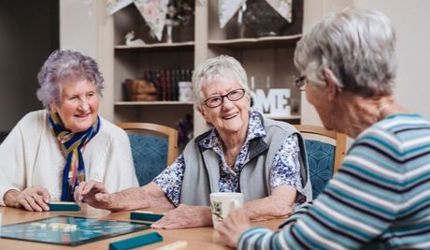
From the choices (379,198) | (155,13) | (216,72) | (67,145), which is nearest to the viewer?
(379,198)

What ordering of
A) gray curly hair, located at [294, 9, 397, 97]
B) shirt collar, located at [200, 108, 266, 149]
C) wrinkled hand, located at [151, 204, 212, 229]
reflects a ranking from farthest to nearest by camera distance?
shirt collar, located at [200, 108, 266, 149], wrinkled hand, located at [151, 204, 212, 229], gray curly hair, located at [294, 9, 397, 97]

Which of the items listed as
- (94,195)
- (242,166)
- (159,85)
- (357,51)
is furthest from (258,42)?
(357,51)

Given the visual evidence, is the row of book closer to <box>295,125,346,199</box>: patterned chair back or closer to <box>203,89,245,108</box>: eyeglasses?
<box>295,125,346,199</box>: patterned chair back

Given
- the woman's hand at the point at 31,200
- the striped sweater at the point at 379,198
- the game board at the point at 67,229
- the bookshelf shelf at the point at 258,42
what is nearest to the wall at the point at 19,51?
the bookshelf shelf at the point at 258,42

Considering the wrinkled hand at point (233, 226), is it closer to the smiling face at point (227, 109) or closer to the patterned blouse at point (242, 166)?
the patterned blouse at point (242, 166)

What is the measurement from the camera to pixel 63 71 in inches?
82.2

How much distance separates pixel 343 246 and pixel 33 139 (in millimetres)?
1575

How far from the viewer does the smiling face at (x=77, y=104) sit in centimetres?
210

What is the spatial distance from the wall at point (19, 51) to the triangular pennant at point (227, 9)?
6.89ft

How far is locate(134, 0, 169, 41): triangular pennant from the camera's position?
3.63 metres

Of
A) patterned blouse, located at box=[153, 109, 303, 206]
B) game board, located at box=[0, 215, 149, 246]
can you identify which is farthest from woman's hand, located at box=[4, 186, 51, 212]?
patterned blouse, located at box=[153, 109, 303, 206]

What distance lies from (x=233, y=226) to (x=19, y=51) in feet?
14.2

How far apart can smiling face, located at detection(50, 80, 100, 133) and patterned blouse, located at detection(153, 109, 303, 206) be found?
43cm

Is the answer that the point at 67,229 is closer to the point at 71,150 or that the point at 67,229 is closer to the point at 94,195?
the point at 94,195
